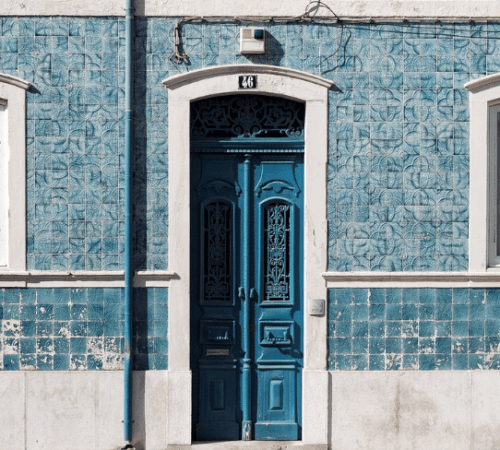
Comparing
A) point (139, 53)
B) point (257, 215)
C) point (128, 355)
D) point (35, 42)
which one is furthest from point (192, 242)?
point (35, 42)

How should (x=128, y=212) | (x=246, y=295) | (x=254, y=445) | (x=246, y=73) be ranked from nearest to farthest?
(x=128, y=212) < (x=246, y=73) < (x=254, y=445) < (x=246, y=295)

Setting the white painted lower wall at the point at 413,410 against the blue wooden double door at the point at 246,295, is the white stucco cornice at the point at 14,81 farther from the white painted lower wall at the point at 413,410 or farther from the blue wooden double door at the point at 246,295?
the white painted lower wall at the point at 413,410

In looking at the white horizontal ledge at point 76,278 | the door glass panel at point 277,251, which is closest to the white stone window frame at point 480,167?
the door glass panel at point 277,251

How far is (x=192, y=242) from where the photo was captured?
828cm

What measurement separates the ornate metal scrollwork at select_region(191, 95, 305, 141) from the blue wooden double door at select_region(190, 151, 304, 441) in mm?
220

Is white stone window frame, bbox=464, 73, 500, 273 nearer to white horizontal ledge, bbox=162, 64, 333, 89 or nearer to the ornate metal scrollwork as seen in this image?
white horizontal ledge, bbox=162, 64, 333, 89

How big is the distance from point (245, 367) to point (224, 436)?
72cm

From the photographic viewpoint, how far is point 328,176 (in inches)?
319

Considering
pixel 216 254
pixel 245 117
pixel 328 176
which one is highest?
pixel 245 117

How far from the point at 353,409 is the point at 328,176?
7.44ft

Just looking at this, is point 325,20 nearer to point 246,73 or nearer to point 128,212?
point 246,73

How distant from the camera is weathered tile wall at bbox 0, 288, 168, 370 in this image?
315 inches

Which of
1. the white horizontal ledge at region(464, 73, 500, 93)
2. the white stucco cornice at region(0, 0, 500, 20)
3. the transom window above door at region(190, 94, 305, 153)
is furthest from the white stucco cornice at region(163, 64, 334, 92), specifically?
the white horizontal ledge at region(464, 73, 500, 93)

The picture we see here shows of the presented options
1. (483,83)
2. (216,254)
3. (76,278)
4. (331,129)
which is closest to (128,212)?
(76,278)
